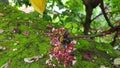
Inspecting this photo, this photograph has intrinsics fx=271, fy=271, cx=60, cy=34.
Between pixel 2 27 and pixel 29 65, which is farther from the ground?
pixel 2 27

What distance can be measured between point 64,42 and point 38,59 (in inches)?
9.6

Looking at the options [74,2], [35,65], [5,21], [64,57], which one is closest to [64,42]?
[64,57]

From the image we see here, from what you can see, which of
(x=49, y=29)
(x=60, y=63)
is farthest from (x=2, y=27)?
(x=60, y=63)

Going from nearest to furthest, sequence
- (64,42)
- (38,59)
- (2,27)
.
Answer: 1. (64,42)
2. (38,59)
3. (2,27)

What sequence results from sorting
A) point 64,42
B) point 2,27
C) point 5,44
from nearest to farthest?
point 64,42, point 5,44, point 2,27

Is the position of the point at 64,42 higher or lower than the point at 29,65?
higher

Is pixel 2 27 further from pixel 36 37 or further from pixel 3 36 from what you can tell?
pixel 36 37

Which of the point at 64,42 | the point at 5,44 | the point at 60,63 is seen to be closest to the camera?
the point at 64,42

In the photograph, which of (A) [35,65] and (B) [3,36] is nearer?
(A) [35,65]

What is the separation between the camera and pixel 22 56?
3.23 feet

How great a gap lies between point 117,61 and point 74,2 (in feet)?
4.14

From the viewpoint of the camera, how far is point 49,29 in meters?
1.34

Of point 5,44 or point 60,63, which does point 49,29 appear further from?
point 60,63

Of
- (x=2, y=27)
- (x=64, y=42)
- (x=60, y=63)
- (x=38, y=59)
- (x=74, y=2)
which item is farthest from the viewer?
(x=74, y=2)
